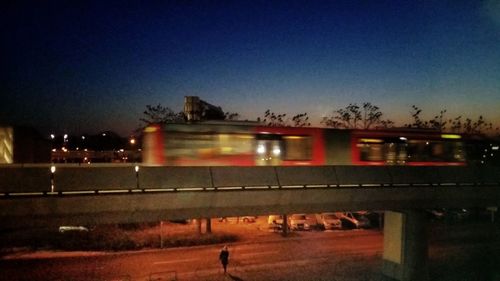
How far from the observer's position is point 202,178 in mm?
18828

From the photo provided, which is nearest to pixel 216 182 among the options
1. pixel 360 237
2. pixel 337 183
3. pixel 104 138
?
pixel 337 183

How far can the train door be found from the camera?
76.7 feet

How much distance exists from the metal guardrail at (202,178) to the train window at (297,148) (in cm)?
297

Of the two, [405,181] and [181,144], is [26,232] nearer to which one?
[181,144]

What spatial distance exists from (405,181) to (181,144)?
1281cm

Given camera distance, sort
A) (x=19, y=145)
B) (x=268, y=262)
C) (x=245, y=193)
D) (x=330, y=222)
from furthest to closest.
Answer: (x=330, y=222), (x=19, y=145), (x=268, y=262), (x=245, y=193)

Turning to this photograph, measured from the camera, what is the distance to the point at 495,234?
36688 mm

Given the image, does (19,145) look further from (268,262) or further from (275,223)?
(275,223)

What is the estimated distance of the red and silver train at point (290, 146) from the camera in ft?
71.2

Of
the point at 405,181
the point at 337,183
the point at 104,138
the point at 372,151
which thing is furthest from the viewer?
Answer: the point at 104,138

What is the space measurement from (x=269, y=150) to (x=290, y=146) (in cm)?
140

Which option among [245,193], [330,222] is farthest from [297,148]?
[330,222]

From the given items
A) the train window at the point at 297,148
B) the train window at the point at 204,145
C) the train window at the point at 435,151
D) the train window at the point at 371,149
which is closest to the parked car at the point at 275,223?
the train window at the point at 371,149

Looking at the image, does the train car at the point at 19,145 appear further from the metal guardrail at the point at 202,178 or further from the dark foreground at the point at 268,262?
the metal guardrail at the point at 202,178
